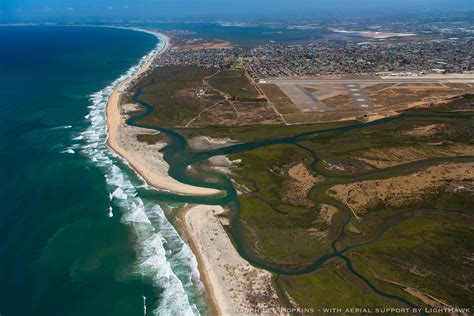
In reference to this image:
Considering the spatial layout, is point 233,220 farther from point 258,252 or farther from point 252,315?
point 252,315

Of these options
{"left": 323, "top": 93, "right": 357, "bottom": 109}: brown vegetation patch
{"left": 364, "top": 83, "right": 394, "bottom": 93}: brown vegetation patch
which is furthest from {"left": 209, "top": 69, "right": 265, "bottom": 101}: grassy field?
{"left": 364, "top": 83, "right": 394, "bottom": 93}: brown vegetation patch

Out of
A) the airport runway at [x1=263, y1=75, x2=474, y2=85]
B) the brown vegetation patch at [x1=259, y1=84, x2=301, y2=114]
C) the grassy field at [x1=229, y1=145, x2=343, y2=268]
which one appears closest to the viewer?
the grassy field at [x1=229, y1=145, x2=343, y2=268]

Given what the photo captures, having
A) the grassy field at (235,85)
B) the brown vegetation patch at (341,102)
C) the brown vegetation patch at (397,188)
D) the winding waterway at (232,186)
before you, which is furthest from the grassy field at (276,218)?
the grassy field at (235,85)

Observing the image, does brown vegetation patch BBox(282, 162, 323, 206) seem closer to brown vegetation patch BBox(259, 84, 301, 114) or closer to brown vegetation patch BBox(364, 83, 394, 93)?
brown vegetation patch BBox(259, 84, 301, 114)

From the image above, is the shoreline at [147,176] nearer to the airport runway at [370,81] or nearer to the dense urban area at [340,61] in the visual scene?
the airport runway at [370,81]

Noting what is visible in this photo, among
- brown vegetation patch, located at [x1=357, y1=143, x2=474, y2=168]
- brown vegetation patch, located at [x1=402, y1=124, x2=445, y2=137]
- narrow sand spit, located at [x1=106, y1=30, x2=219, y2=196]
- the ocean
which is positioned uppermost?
brown vegetation patch, located at [x1=402, y1=124, x2=445, y2=137]
